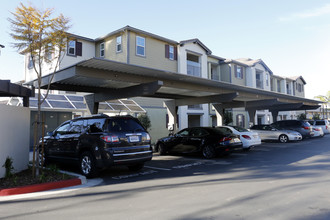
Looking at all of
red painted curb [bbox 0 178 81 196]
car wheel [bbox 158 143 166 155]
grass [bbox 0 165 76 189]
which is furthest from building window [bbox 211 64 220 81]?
red painted curb [bbox 0 178 81 196]

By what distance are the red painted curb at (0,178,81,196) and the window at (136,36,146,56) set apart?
15.4m

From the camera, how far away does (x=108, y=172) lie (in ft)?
29.4

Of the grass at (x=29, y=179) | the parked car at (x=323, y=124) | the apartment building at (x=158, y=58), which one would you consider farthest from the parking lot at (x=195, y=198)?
the parked car at (x=323, y=124)

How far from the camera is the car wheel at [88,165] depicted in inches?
305

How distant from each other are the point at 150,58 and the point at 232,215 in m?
18.7

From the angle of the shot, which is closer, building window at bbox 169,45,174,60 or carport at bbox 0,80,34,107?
carport at bbox 0,80,34,107

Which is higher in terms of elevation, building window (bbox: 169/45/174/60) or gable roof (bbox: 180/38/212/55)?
gable roof (bbox: 180/38/212/55)

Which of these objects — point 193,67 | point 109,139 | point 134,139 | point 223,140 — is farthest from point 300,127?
point 109,139

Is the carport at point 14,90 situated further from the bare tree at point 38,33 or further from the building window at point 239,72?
the building window at point 239,72

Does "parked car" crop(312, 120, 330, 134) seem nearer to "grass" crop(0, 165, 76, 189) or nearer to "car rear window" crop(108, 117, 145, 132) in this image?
"car rear window" crop(108, 117, 145, 132)

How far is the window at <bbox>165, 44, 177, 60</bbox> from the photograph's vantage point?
2336cm

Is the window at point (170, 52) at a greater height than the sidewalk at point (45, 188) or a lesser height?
greater

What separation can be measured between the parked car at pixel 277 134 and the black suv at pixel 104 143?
14.3 metres

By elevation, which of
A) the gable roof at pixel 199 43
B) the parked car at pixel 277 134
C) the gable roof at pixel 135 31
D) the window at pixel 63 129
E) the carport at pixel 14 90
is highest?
the gable roof at pixel 199 43
